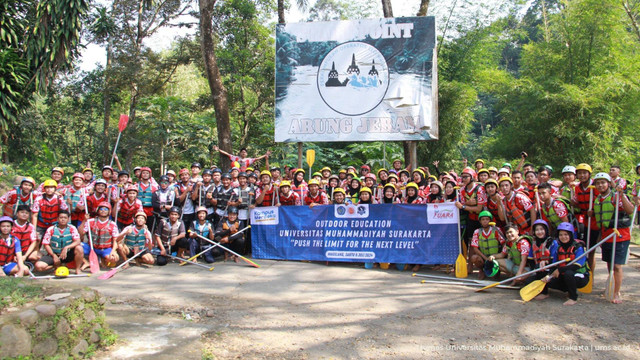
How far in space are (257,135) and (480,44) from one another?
875cm

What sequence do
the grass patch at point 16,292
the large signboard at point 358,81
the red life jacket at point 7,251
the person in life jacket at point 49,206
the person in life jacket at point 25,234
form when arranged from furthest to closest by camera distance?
the large signboard at point 358,81, the person in life jacket at point 49,206, the person in life jacket at point 25,234, the red life jacket at point 7,251, the grass patch at point 16,292

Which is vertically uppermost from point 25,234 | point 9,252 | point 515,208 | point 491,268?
point 515,208

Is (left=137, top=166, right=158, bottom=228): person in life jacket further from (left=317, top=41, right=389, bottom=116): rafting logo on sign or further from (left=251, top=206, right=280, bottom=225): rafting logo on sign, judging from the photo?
(left=317, top=41, right=389, bottom=116): rafting logo on sign

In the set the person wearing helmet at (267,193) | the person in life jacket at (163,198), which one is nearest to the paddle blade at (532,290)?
the person wearing helmet at (267,193)

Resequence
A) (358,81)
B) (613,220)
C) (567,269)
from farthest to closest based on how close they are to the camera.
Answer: (358,81) → (613,220) → (567,269)

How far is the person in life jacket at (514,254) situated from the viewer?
21.0ft

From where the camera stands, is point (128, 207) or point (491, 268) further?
point (128, 207)

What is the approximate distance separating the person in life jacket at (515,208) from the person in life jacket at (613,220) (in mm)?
899

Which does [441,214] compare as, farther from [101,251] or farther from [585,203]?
[101,251]

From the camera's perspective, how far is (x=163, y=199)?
29.0 ft

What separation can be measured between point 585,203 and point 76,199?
836 cm

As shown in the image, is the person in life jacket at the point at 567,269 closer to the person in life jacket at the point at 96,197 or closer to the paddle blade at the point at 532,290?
the paddle blade at the point at 532,290

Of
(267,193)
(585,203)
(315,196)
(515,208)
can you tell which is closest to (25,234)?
(267,193)

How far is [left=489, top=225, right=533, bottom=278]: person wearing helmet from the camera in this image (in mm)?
6406
